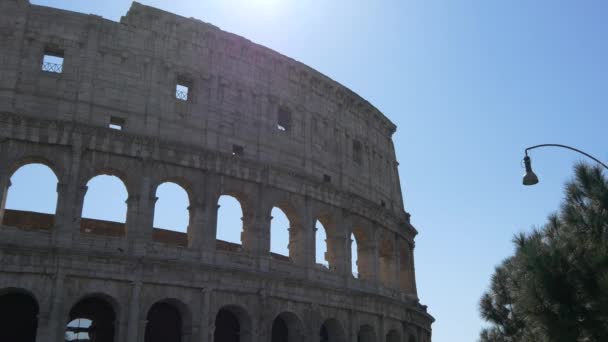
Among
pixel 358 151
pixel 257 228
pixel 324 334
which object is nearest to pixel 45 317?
pixel 257 228

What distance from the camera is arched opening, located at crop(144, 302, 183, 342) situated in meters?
26.4

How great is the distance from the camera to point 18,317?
79.9 feet

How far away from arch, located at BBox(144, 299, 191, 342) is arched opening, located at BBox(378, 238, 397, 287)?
14.0 m

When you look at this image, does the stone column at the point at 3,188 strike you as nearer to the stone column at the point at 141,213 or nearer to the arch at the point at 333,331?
the stone column at the point at 141,213

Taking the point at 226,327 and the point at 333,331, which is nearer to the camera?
the point at 226,327

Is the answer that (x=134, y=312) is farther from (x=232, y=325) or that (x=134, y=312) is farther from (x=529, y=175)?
(x=529, y=175)

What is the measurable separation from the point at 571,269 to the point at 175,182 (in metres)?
17.2

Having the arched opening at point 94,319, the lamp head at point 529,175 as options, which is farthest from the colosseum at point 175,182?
the lamp head at point 529,175

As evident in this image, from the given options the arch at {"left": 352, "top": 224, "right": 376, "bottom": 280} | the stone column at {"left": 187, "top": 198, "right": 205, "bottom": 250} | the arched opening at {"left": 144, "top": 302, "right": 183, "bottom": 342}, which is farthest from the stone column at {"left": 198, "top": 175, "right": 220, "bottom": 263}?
the arch at {"left": 352, "top": 224, "right": 376, "bottom": 280}

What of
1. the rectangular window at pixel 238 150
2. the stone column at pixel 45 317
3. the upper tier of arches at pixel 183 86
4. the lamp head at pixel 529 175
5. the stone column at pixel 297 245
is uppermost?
the upper tier of arches at pixel 183 86

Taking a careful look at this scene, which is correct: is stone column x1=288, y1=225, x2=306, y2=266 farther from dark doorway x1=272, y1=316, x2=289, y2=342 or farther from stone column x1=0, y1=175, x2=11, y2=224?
stone column x1=0, y1=175, x2=11, y2=224

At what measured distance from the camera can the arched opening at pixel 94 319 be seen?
25250 mm

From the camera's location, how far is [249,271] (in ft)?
90.2

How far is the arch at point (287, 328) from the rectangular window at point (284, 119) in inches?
371
